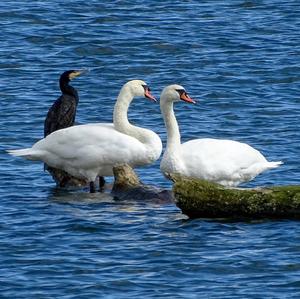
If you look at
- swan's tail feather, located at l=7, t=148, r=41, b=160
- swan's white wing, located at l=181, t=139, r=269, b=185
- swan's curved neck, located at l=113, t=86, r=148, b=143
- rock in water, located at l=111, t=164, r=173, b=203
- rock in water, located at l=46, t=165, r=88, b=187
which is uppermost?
swan's curved neck, located at l=113, t=86, r=148, b=143

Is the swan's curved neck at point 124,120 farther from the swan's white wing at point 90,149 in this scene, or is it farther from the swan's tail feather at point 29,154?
the swan's tail feather at point 29,154

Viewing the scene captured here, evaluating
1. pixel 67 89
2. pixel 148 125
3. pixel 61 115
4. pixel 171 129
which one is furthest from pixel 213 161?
pixel 148 125

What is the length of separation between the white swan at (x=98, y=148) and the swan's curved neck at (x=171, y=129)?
204mm

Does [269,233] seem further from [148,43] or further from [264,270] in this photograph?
[148,43]

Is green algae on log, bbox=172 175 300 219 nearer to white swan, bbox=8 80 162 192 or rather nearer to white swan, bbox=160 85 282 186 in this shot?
white swan, bbox=160 85 282 186

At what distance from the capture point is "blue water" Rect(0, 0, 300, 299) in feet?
46.0

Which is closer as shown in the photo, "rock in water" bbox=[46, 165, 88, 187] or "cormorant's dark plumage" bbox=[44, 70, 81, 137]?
"rock in water" bbox=[46, 165, 88, 187]

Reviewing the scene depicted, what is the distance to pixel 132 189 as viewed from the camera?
17.4 metres

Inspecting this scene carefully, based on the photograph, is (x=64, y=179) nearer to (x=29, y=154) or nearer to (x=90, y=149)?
(x=29, y=154)

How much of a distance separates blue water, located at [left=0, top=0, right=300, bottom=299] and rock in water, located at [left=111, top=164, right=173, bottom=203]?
0.50 feet

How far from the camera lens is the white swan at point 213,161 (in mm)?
17109

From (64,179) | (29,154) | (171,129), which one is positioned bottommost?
(64,179)

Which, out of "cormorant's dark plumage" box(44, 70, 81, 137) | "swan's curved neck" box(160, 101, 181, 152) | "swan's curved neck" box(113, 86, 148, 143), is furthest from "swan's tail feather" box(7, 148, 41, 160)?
"swan's curved neck" box(160, 101, 181, 152)

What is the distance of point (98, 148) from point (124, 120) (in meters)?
0.62
